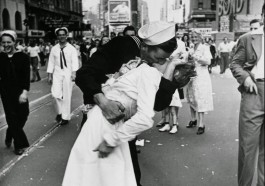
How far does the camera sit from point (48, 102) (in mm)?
11250

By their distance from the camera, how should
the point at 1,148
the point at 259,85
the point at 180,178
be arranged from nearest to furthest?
1. the point at 259,85
2. the point at 180,178
3. the point at 1,148

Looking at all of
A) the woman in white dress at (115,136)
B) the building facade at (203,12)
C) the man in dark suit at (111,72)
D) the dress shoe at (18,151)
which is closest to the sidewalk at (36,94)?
the dress shoe at (18,151)

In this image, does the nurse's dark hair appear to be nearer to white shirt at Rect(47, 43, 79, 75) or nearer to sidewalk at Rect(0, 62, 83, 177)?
sidewalk at Rect(0, 62, 83, 177)

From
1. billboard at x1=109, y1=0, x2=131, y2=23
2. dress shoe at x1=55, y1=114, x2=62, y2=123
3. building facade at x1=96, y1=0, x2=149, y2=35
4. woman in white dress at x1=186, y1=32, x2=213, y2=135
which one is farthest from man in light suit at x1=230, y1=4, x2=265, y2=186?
billboard at x1=109, y1=0, x2=131, y2=23

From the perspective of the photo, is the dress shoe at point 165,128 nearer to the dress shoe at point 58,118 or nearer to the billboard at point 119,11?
the dress shoe at point 58,118

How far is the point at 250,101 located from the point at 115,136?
4.82ft

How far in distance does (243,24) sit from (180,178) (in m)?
41.6

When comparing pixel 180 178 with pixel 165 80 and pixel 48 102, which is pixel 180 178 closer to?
pixel 165 80

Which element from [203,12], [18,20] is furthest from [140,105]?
[203,12]

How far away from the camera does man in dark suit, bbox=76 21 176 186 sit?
235 cm

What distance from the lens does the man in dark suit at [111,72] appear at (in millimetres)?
2346

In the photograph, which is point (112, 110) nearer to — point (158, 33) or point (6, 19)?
point (158, 33)

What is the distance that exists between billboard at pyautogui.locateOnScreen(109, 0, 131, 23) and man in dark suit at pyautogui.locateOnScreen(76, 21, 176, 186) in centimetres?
5723

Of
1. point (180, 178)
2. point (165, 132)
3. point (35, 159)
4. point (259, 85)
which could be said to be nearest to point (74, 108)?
point (165, 132)
